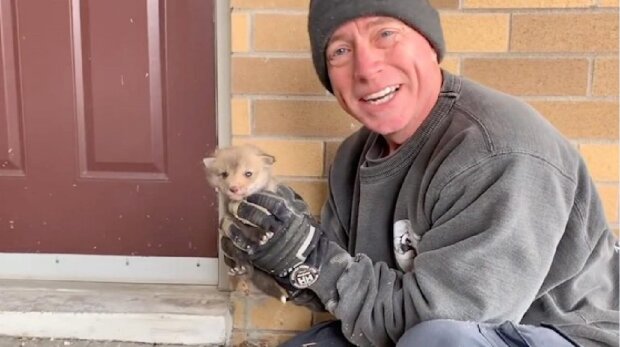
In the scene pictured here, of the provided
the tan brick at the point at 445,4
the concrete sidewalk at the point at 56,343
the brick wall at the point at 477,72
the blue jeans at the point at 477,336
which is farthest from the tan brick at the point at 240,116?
the blue jeans at the point at 477,336

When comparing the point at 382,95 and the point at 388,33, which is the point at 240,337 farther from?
the point at 388,33

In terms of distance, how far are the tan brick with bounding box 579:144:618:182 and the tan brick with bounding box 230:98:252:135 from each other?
35.2 inches

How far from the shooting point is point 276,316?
2.02 meters

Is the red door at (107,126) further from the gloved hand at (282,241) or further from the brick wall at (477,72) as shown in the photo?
the gloved hand at (282,241)

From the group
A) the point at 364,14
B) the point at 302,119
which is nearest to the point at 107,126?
the point at 302,119

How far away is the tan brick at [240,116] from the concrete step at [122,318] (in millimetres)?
586

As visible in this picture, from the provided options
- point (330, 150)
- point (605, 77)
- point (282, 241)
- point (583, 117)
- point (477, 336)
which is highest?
point (605, 77)

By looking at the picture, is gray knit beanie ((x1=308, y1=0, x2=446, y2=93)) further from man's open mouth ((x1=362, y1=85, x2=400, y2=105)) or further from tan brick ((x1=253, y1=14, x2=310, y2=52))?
tan brick ((x1=253, y1=14, x2=310, y2=52))

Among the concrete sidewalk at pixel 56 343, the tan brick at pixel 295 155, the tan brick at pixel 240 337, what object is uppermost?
the tan brick at pixel 295 155

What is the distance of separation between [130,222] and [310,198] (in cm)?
71

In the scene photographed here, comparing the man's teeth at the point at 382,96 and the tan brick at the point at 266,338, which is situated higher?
the man's teeth at the point at 382,96

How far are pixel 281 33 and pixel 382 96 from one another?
1.79 feet

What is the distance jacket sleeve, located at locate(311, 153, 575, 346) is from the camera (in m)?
1.17

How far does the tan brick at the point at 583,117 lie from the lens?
1777 millimetres
